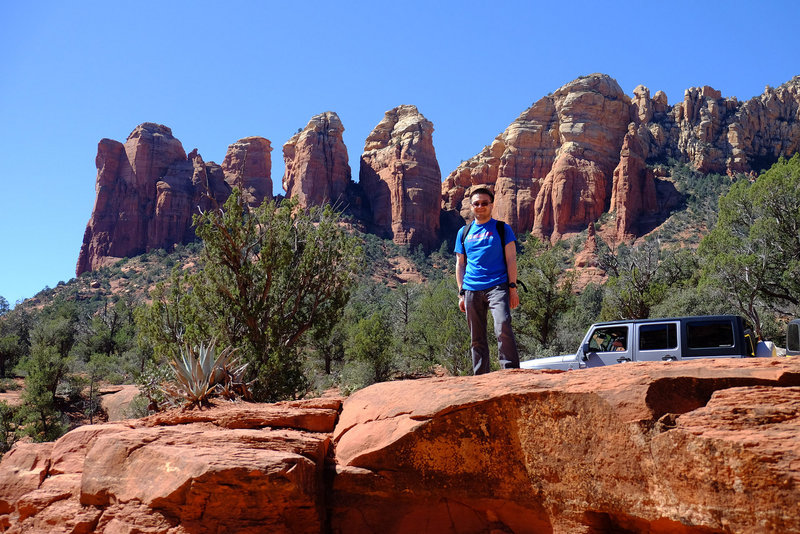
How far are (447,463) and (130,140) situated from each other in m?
108

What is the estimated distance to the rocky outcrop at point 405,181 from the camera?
89.5 meters

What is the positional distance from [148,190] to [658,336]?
101m

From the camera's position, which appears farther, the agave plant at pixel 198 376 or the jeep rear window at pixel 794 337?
the jeep rear window at pixel 794 337

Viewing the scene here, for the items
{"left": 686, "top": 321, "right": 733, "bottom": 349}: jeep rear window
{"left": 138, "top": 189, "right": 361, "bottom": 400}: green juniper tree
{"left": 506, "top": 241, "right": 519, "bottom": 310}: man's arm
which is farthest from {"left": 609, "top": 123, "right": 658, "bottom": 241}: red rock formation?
{"left": 506, "top": 241, "right": 519, "bottom": 310}: man's arm

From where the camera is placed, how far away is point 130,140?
98.4 meters

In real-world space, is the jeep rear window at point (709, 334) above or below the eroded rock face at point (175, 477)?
above

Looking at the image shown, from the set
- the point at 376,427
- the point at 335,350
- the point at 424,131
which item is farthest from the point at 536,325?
the point at 424,131

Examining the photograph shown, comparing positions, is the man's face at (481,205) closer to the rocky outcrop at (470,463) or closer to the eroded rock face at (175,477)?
the rocky outcrop at (470,463)

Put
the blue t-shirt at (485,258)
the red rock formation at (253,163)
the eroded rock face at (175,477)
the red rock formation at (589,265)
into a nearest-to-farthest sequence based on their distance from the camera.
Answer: the eroded rock face at (175,477) → the blue t-shirt at (485,258) → the red rock formation at (589,265) → the red rock formation at (253,163)

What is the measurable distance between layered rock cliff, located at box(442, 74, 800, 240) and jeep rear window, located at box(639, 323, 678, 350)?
66.4 metres

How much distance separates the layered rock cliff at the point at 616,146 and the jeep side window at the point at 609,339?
217 feet

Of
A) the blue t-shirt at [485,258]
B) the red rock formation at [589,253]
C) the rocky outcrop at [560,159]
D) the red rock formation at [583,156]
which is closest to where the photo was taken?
the blue t-shirt at [485,258]

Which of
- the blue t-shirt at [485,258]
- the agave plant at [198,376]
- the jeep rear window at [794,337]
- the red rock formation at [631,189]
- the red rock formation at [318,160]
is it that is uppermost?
the red rock formation at [318,160]

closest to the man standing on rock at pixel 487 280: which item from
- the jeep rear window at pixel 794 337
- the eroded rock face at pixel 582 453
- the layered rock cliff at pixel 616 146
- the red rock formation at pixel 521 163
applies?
the eroded rock face at pixel 582 453
